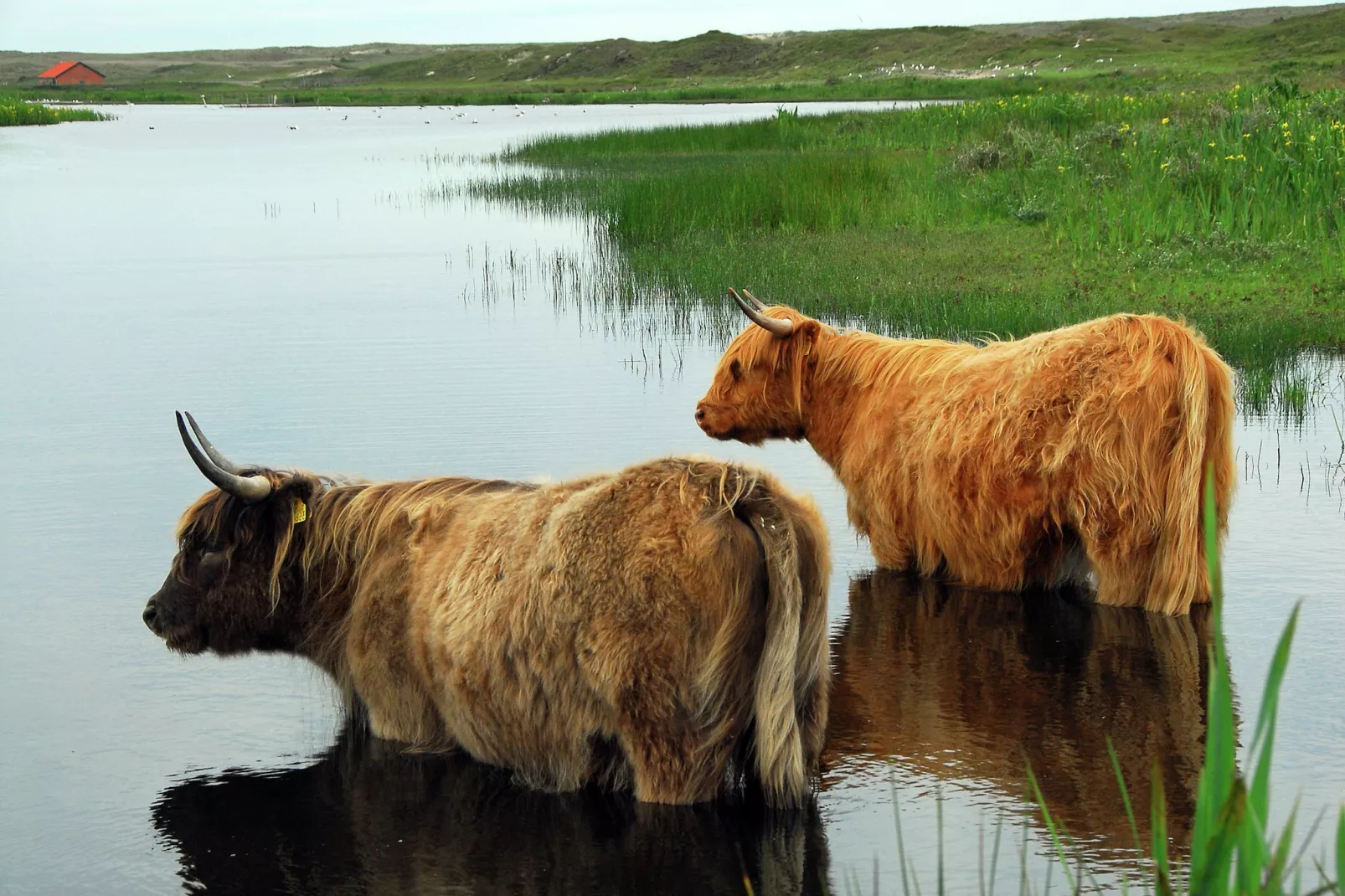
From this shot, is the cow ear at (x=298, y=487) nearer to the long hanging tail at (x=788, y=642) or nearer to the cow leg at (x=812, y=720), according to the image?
the long hanging tail at (x=788, y=642)

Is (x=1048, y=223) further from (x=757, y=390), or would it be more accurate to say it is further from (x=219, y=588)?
(x=219, y=588)

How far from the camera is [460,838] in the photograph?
4641mm

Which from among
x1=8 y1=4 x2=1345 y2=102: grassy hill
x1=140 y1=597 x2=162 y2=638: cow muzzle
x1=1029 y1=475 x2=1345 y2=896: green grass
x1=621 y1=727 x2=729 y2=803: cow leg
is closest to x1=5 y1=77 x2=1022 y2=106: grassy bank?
x1=8 y1=4 x2=1345 y2=102: grassy hill

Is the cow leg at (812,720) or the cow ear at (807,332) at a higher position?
the cow ear at (807,332)

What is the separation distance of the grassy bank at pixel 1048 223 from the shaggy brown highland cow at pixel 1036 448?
4.82 metres

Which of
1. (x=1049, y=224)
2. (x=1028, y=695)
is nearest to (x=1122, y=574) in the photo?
(x=1028, y=695)

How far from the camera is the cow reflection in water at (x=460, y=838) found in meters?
4.34

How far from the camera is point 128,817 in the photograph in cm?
491

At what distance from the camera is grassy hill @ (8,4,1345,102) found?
64938 mm

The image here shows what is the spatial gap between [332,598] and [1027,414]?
2.85 m

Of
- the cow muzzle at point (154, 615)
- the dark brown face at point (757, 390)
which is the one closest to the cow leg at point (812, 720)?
the cow muzzle at point (154, 615)

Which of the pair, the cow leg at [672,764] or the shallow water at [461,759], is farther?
the shallow water at [461,759]

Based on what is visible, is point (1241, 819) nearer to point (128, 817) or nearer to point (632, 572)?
point (632, 572)

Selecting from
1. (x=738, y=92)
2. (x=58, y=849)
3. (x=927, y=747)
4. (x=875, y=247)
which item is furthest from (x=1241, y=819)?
(x=738, y=92)
